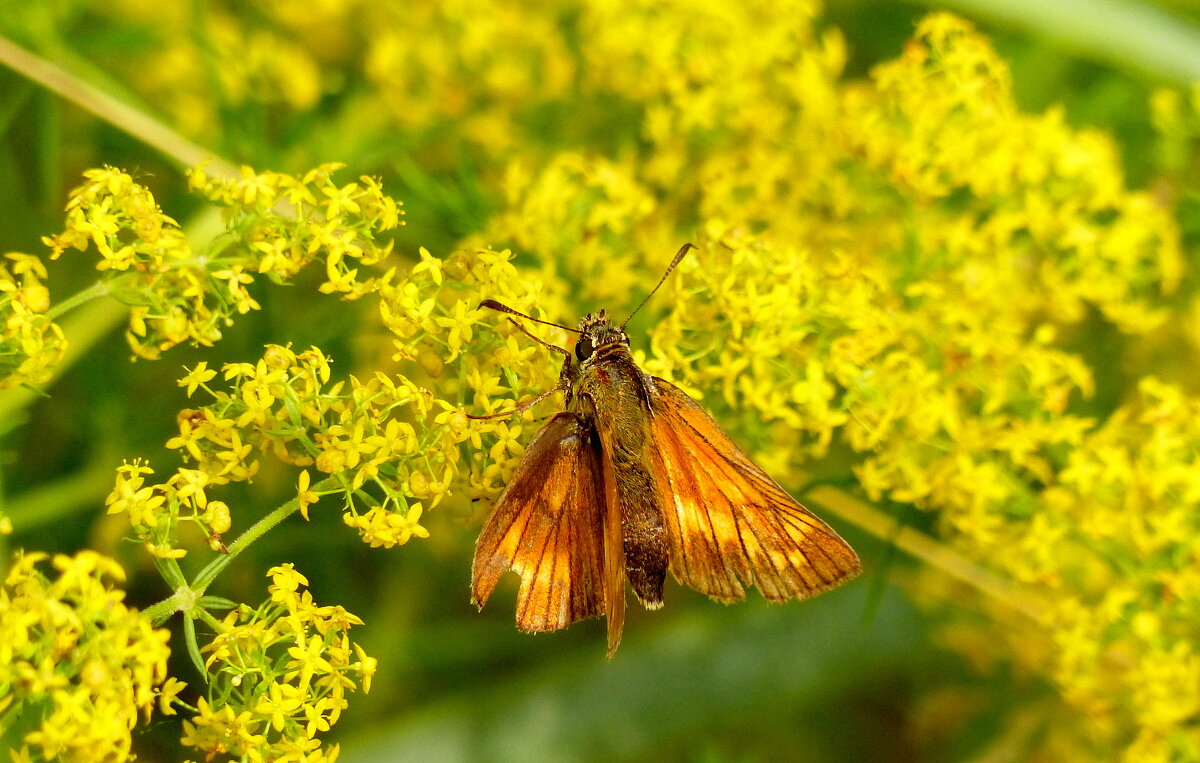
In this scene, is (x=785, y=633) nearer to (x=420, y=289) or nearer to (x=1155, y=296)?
(x=1155, y=296)

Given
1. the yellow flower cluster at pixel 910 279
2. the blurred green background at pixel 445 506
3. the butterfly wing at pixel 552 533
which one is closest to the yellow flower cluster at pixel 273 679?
the butterfly wing at pixel 552 533

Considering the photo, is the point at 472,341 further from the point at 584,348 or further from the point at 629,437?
the point at 629,437

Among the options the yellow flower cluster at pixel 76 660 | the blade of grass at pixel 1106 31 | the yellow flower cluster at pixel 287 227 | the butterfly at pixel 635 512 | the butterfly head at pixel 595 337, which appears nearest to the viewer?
the yellow flower cluster at pixel 76 660

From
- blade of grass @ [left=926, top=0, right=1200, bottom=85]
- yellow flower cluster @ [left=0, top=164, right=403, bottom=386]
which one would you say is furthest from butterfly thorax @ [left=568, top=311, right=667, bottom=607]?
blade of grass @ [left=926, top=0, right=1200, bottom=85]

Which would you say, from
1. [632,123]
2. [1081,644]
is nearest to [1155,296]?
[1081,644]

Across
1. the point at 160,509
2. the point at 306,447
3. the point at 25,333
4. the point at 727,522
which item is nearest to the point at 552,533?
the point at 727,522

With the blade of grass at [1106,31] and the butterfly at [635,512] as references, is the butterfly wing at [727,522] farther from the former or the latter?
the blade of grass at [1106,31]
